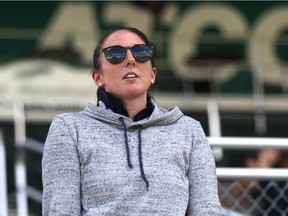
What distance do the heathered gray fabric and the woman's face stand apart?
0.29 ft

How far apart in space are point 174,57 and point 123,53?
35.2 feet

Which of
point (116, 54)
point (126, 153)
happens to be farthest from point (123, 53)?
point (126, 153)

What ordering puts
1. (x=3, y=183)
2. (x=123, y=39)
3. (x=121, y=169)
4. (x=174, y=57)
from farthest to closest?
(x=174, y=57) → (x=3, y=183) → (x=123, y=39) → (x=121, y=169)

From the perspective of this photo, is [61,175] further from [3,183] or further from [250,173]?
[3,183]

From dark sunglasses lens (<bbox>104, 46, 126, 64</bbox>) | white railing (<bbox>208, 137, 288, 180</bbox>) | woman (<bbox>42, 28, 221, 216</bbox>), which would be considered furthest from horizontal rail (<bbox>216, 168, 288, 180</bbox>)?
dark sunglasses lens (<bbox>104, 46, 126, 64</bbox>)

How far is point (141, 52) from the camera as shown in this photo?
11.8 feet

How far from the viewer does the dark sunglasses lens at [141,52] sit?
359cm

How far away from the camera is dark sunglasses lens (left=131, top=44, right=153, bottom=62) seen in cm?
359

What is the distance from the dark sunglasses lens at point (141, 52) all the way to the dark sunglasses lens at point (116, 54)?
0.13 feet

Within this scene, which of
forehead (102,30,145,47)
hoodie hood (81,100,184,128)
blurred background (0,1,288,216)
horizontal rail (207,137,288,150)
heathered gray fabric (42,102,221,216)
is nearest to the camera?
heathered gray fabric (42,102,221,216)

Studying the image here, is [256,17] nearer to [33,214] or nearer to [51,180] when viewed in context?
[33,214]

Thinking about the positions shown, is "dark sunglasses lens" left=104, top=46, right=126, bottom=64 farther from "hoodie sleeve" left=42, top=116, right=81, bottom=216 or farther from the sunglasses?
"hoodie sleeve" left=42, top=116, right=81, bottom=216

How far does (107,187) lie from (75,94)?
28.2 feet

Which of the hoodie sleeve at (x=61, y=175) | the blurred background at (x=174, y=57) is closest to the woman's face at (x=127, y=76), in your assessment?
the hoodie sleeve at (x=61, y=175)
